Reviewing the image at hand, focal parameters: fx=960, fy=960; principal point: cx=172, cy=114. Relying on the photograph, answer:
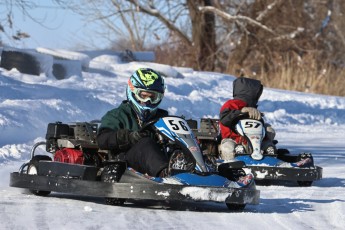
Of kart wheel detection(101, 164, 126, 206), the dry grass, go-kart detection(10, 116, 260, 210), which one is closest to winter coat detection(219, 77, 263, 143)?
go-kart detection(10, 116, 260, 210)

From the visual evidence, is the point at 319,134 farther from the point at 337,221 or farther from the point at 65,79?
the point at 337,221

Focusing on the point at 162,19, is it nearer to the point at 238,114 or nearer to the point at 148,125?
the point at 238,114

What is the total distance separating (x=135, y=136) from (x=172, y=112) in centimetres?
1172

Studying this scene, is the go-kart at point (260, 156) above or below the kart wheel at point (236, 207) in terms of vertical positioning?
above

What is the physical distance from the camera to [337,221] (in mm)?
7609

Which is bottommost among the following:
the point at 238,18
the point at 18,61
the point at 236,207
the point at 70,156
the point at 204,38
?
the point at 236,207

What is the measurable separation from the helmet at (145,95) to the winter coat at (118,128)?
2.4 inches

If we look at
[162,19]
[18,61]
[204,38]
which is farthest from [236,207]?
[204,38]

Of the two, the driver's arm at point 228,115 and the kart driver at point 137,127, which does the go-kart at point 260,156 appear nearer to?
the driver's arm at point 228,115

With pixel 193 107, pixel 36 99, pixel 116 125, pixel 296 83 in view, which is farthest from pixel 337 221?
pixel 296 83

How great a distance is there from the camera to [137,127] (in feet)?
28.9

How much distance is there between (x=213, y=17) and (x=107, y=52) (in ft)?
23.0

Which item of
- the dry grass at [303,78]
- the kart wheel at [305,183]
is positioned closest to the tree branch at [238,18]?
the dry grass at [303,78]

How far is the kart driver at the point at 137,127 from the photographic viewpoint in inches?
322
